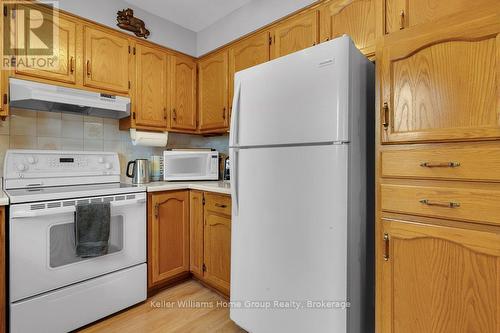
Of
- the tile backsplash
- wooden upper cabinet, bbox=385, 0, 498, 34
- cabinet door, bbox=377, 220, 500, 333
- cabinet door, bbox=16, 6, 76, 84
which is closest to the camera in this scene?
cabinet door, bbox=377, 220, 500, 333

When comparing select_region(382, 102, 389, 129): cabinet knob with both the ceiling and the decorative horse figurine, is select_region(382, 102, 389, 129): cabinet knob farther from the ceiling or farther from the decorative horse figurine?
the decorative horse figurine

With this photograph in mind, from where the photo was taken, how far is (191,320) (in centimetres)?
176

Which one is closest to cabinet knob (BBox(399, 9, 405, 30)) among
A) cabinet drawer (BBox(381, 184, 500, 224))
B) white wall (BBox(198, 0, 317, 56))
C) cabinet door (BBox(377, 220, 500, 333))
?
white wall (BBox(198, 0, 317, 56))

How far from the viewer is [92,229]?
1.65m

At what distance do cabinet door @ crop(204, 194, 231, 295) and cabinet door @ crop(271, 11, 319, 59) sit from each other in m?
1.22

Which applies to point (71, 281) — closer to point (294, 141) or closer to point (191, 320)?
point (191, 320)

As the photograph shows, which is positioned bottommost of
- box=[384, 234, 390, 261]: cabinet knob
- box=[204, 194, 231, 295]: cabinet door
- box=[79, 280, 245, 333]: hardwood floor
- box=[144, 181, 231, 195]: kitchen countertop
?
box=[79, 280, 245, 333]: hardwood floor

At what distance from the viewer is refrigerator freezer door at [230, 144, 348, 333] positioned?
1.12 metres

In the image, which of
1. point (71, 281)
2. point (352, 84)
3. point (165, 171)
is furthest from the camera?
point (165, 171)

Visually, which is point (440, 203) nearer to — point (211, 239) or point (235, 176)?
point (235, 176)

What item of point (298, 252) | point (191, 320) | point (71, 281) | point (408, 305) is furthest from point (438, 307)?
point (71, 281)

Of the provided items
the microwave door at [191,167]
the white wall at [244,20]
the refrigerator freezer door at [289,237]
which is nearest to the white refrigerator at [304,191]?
the refrigerator freezer door at [289,237]

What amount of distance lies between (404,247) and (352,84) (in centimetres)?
73

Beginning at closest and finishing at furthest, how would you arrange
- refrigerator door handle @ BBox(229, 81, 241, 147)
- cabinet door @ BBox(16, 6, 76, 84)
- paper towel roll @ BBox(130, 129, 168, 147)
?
1. refrigerator door handle @ BBox(229, 81, 241, 147)
2. cabinet door @ BBox(16, 6, 76, 84)
3. paper towel roll @ BBox(130, 129, 168, 147)
